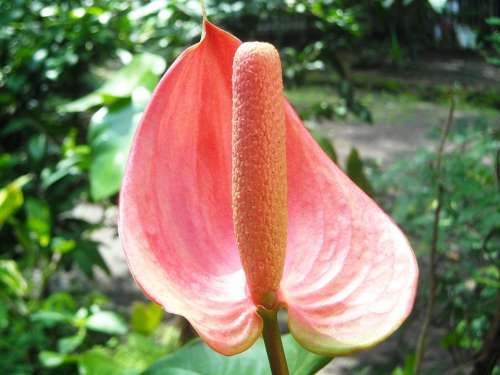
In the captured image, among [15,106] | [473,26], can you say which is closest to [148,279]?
[473,26]

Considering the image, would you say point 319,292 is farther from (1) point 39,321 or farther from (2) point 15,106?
(2) point 15,106

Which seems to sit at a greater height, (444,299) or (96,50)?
(96,50)

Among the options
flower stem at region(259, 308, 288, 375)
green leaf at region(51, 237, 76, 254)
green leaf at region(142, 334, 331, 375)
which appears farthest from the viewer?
green leaf at region(51, 237, 76, 254)

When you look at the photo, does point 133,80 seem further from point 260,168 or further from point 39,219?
point 260,168

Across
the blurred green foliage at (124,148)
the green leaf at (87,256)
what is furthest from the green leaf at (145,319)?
the green leaf at (87,256)

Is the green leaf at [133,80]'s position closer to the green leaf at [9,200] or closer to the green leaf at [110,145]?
the green leaf at [110,145]

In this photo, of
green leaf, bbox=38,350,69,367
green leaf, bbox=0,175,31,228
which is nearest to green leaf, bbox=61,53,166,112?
green leaf, bbox=0,175,31,228

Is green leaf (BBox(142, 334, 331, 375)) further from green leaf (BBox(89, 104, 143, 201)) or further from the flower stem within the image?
green leaf (BBox(89, 104, 143, 201))
